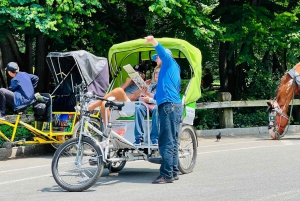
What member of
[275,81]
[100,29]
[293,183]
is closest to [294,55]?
[275,81]

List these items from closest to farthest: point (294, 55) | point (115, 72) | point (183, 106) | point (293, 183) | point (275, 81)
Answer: point (293, 183) < point (183, 106) < point (115, 72) < point (294, 55) < point (275, 81)

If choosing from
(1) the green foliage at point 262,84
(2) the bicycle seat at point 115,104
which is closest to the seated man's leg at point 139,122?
(2) the bicycle seat at point 115,104

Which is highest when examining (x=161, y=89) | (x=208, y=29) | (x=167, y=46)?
(x=208, y=29)

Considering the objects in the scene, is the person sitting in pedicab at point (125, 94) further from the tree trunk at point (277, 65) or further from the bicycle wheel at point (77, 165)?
the tree trunk at point (277, 65)

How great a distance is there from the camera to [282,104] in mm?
15484

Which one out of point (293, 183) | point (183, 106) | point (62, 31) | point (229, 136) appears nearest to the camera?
point (293, 183)

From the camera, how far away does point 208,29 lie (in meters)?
16.8

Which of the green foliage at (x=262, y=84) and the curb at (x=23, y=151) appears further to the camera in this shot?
the green foliage at (x=262, y=84)

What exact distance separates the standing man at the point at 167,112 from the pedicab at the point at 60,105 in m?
3.52

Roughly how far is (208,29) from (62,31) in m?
4.48

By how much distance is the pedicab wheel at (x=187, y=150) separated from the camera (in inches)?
375

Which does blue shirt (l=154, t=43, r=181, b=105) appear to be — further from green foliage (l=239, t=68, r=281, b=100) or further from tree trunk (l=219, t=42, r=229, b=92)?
tree trunk (l=219, t=42, r=229, b=92)

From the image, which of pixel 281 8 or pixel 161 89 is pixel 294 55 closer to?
pixel 281 8

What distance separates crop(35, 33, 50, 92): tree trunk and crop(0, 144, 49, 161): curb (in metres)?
6.07
